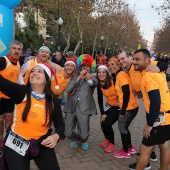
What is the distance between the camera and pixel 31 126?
8.02 feet

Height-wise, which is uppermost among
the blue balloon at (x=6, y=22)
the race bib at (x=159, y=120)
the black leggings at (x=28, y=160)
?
the blue balloon at (x=6, y=22)

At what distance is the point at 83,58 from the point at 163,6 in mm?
18949

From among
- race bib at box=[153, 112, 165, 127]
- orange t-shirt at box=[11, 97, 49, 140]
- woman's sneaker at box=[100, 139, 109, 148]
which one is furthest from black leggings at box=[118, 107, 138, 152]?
orange t-shirt at box=[11, 97, 49, 140]

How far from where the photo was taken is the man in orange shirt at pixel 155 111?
289cm

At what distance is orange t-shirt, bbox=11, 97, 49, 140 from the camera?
2438 millimetres

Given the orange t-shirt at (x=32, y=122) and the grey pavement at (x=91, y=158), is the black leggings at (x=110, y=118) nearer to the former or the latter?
the grey pavement at (x=91, y=158)

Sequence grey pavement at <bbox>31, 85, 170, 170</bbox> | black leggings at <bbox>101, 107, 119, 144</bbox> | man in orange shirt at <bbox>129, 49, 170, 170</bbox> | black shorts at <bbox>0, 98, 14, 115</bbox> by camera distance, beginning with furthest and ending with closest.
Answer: black leggings at <bbox>101, 107, 119, 144</bbox>
black shorts at <bbox>0, 98, 14, 115</bbox>
grey pavement at <bbox>31, 85, 170, 170</bbox>
man in orange shirt at <bbox>129, 49, 170, 170</bbox>

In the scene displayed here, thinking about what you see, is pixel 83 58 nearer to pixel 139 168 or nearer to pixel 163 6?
pixel 139 168

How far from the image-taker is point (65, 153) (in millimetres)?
4426

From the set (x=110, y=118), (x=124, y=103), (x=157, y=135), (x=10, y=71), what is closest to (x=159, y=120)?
(x=157, y=135)

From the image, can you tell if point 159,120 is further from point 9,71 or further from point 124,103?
point 9,71

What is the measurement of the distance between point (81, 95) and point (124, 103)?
3.13ft

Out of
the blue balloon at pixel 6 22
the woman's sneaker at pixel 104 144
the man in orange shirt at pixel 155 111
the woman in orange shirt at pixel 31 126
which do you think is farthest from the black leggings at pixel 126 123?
the blue balloon at pixel 6 22

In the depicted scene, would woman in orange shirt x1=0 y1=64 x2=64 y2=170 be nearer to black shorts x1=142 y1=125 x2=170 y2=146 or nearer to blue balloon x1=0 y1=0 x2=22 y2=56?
black shorts x1=142 y1=125 x2=170 y2=146
